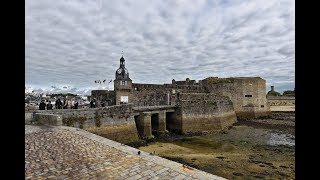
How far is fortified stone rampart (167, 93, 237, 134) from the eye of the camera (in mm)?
23859

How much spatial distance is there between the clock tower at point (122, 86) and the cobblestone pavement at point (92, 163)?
1936 centimetres

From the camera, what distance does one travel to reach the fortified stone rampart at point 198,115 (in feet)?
78.3

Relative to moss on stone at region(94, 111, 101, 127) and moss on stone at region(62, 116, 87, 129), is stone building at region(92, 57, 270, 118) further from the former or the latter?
moss on stone at region(62, 116, 87, 129)

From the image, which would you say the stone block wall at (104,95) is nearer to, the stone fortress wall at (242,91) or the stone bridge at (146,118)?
the stone fortress wall at (242,91)

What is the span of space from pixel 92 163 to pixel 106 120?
33.2 feet

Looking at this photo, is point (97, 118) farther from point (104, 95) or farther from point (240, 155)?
point (104, 95)

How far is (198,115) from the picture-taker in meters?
25.0

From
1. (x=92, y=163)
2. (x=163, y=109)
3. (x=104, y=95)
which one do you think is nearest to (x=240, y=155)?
(x=163, y=109)

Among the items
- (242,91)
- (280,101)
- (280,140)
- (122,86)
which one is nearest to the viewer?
(280,140)

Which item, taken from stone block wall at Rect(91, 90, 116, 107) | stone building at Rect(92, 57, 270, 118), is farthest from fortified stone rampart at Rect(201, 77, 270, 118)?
stone block wall at Rect(91, 90, 116, 107)

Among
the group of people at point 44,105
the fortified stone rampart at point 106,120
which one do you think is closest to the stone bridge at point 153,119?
the fortified stone rampart at point 106,120
